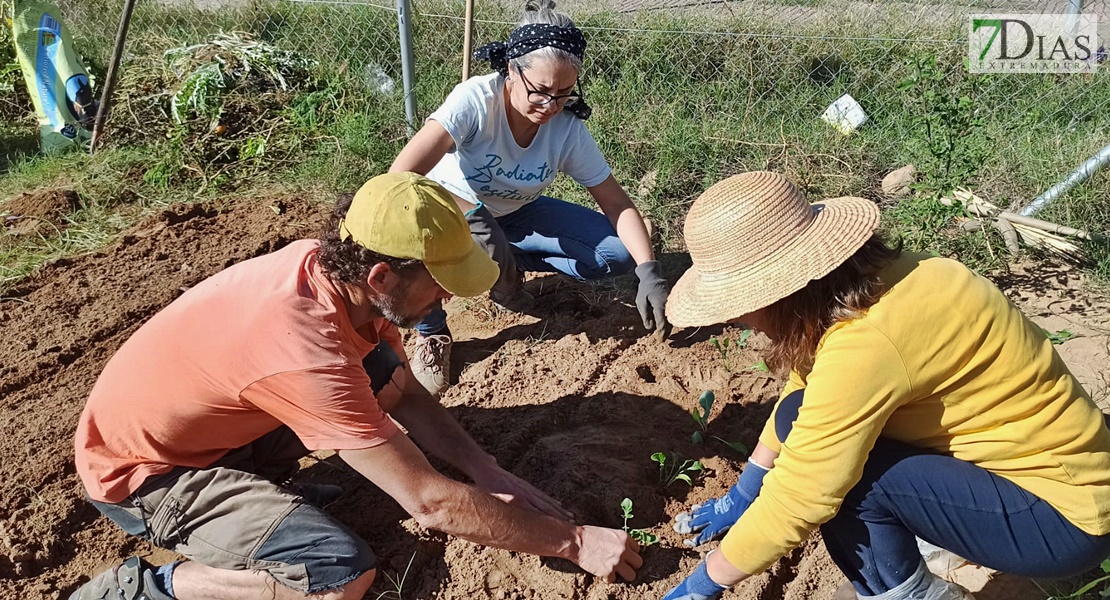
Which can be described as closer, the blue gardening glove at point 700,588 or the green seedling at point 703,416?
the blue gardening glove at point 700,588

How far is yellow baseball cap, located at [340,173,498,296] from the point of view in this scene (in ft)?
6.37

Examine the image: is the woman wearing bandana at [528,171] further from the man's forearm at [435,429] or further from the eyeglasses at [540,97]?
the man's forearm at [435,429]

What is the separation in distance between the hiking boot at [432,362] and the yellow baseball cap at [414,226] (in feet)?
4.44

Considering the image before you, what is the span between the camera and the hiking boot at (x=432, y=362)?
338 cm

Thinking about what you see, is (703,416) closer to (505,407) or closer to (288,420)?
(505,407)

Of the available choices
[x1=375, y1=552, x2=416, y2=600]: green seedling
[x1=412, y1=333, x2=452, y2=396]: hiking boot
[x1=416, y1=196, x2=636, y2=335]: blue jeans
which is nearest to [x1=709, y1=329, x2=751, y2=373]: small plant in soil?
[x1=416, y1=196, x2=636, y2=335]: blue jeans

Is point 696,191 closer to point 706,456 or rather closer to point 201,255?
point 706,456

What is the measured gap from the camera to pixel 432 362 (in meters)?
3.39

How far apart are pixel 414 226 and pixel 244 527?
966mm

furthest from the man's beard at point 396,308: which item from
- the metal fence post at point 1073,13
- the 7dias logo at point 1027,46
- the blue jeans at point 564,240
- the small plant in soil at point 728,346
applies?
the metal fence post at point 1073,13

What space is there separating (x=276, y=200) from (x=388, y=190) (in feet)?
10.2

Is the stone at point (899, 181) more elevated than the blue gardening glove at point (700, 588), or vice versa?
the blue gardening glove at point (700, 588)

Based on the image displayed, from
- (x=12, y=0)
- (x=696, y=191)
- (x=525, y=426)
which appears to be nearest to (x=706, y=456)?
(x=525, y=426)

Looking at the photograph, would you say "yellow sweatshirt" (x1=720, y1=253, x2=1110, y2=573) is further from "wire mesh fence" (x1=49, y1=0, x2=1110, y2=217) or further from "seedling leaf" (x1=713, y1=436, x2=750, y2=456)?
"wire mesh fence" (x1=49, y1=0, x2=1110, y2=217)
